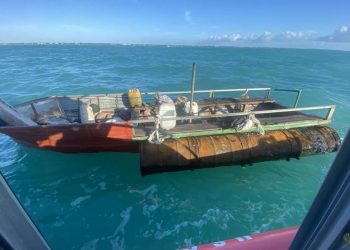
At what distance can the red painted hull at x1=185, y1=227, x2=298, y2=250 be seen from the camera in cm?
316

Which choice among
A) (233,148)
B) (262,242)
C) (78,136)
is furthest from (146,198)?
(262,242)

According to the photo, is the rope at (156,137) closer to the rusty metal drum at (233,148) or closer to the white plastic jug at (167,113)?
the rusty metal drum at (233,148)

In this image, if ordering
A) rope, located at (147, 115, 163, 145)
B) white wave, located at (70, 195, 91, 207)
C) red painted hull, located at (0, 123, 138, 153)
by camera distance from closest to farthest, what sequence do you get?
white wave, located at (70, 195, 91, 207) < rope, located at (147, 115, 163, 145) < red painted hull, located at (0, 123, 138, 153)

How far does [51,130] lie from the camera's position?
30.0 ft

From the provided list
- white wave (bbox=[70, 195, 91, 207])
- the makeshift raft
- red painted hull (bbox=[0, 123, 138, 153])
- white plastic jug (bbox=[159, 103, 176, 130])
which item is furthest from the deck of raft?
white wave (bbox=[70, 195, 91, 207])

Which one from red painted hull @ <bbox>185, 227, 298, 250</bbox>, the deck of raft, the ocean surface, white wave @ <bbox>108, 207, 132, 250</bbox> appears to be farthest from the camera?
the deck of raft

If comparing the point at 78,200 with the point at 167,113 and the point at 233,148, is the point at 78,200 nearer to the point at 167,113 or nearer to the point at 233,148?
the point at 167,113

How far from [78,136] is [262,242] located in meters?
8.38

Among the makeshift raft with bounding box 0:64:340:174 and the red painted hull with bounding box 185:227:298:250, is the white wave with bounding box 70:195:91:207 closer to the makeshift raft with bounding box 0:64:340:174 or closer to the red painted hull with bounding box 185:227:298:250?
the makeshift raft with bounding box 0:64:340:174

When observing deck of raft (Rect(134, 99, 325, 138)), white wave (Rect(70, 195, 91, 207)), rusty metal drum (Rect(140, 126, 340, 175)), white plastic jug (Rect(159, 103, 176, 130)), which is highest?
white plastic jug (Rect(159, 103, 176, 130))

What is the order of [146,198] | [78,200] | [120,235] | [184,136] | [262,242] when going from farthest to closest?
[184,136], [146,198], [78,200], [120,235], [262,242]

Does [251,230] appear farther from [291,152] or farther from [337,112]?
[337,112]

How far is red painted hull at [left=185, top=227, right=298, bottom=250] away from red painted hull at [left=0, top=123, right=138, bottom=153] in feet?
21.8

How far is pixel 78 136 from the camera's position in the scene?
9430 mm
